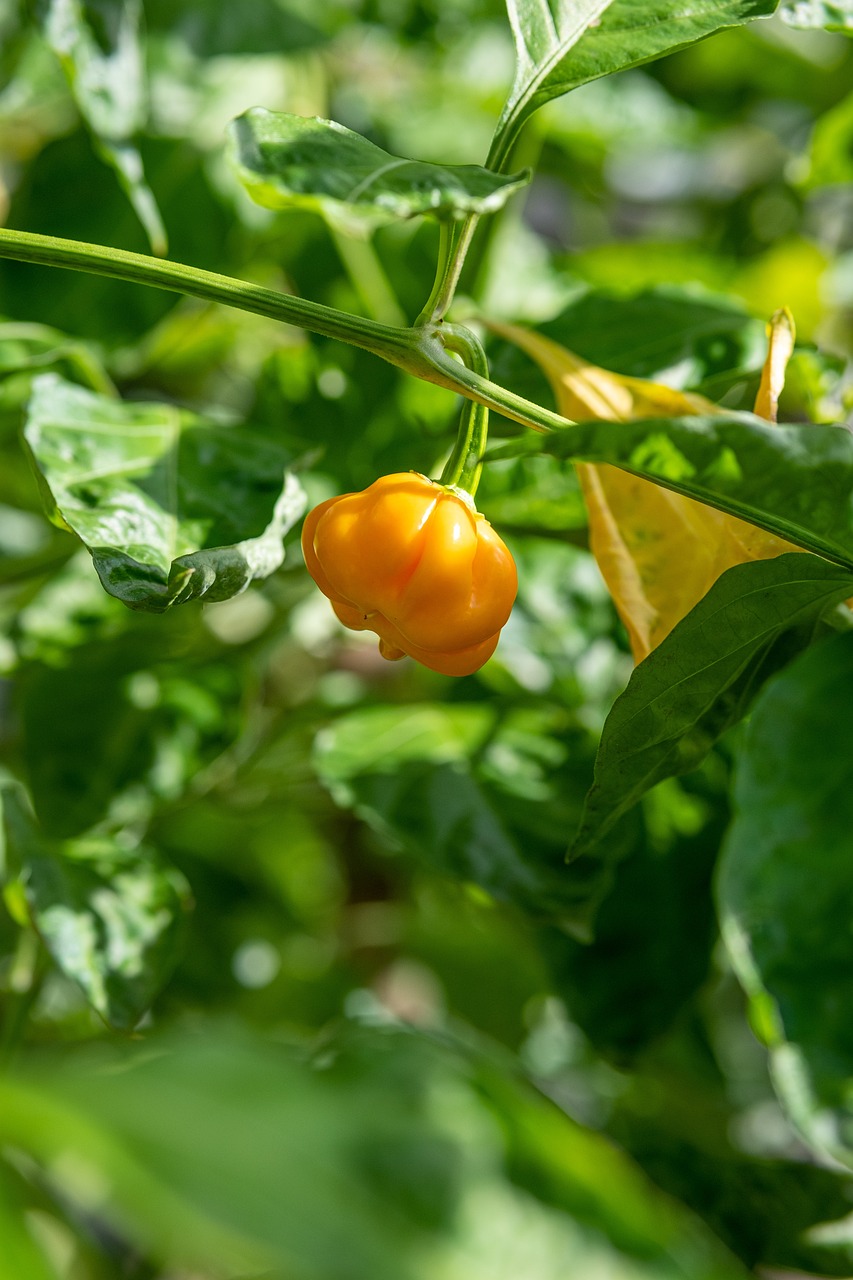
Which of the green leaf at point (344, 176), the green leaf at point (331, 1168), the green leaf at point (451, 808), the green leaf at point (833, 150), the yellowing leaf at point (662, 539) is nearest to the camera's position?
the green leaf at point (331, 1168)

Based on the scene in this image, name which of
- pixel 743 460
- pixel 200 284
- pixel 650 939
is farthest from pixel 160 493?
pixel 650 939

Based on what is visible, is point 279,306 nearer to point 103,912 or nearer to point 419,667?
point 103,912

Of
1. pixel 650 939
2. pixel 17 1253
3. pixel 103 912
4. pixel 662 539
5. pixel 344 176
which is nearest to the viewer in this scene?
pixel 17 1253

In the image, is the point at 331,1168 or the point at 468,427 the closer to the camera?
the point at 331,1168

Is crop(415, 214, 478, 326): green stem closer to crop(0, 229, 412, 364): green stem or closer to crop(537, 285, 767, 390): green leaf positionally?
crop(0, 229, 412, 364): green stem

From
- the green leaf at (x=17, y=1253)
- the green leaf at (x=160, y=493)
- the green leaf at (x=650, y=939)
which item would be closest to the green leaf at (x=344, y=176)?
the green leaf at (x=160, y=493)

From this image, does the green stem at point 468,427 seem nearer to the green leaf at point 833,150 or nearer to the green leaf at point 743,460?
the green leaf at point 743,460
